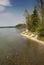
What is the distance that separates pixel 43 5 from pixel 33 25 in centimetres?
1590

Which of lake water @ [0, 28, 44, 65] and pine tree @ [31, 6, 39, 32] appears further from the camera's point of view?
pine tree @ [31, 6, 39, 32]

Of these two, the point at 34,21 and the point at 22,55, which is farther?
the point at 34,21

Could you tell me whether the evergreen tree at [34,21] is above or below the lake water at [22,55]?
below

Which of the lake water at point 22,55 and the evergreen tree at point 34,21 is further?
the evergreen tree at point 34,21

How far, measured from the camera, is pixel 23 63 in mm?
18188

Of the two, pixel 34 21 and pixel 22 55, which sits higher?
pixel 22 55

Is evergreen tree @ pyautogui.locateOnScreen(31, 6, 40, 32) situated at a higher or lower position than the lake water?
lower

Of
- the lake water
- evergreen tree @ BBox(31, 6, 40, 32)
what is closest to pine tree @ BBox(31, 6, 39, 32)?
evergreen tree @ BBox(31, 6, 40, 32)

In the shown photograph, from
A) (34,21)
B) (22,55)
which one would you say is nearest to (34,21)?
(34,21)

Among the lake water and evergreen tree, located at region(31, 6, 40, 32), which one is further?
evergreen tree, located at region(31, 6, 40, 32)

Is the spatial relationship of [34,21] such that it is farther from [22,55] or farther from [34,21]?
[22,55]

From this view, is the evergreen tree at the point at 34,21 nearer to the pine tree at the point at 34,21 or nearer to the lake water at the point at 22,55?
the pine tree at the point at 34,21

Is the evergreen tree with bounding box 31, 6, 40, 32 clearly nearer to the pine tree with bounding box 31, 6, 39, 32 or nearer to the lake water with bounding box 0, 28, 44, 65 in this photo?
the pine tree with bounding box 31, 6, 39, 32

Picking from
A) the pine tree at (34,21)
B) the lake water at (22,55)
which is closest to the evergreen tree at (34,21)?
the pine tree at (34,21)
